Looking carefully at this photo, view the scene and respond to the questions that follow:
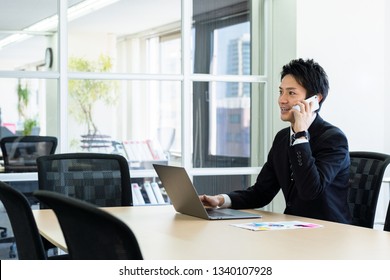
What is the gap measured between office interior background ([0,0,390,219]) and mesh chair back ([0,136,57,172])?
62mm

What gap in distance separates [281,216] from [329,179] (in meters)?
0.28

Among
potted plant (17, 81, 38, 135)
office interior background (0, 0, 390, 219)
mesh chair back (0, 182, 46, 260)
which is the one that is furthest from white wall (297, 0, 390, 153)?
mesh chair back (0, 182, 46, 260)

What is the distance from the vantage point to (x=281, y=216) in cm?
302

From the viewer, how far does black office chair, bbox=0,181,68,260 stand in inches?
81.0

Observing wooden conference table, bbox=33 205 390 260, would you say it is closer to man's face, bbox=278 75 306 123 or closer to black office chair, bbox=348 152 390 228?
black office chair, bbox=348 152 390 228

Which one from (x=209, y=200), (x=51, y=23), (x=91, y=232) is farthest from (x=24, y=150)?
(x=91, y=232)

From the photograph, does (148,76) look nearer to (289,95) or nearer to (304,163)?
(289,95)

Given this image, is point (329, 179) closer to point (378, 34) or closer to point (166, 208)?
point (166, 208)

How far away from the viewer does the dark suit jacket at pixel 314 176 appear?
3.08 m

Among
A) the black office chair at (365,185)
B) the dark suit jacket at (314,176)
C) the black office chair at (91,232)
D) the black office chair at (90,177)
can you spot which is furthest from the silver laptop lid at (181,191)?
the black office chair at (91,232)

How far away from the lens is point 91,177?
3713 mm

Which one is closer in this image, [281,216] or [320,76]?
[281,216]

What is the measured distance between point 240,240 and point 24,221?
694mm
